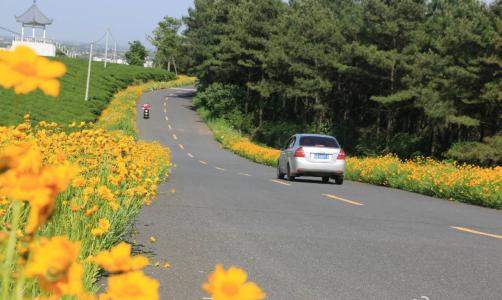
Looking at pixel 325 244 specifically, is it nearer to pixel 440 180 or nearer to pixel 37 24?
pixel 440 180

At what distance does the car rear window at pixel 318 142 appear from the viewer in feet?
63.8

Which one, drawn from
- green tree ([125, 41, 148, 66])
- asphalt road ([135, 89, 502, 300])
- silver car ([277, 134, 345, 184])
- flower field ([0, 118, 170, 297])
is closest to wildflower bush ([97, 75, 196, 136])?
silver car ([277, 134, 345, 184])

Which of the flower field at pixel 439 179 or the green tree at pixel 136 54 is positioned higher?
the green tree at pixel 136 54

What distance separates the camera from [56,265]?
109cm

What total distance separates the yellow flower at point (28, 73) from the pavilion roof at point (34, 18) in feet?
371

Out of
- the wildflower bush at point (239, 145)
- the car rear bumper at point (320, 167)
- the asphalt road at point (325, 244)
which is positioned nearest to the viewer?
the asphalt road at point (325, 244)

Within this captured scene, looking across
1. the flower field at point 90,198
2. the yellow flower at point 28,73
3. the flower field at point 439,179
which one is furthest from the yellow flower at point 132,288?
the flower field at point 439,179

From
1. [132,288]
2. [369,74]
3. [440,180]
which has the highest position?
[369,74]

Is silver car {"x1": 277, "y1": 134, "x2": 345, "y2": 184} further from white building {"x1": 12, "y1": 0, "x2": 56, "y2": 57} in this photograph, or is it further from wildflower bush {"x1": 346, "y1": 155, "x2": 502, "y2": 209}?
white building {"x1": 12, "y1": 0, "x2": 56, "y2": 57}

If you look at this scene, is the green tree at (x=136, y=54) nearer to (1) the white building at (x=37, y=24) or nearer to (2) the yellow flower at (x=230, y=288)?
(1) the white building at (x=37, y=24)

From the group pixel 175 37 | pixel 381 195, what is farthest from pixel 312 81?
pixel 175 37

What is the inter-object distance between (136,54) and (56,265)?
150320mm

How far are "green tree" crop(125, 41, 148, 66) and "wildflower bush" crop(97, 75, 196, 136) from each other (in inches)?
1180

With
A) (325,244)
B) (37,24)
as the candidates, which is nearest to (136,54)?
(37,24)
